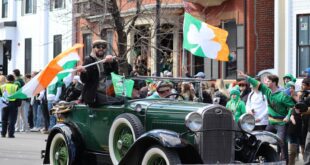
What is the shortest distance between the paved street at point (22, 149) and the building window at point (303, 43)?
8.21m

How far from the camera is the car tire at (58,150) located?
11.8 m

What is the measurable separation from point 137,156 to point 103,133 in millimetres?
1169

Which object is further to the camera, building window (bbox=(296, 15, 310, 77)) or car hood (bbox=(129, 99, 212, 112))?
building window (bbox=(296, 15, 310, 77))

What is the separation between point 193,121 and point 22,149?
8928mm

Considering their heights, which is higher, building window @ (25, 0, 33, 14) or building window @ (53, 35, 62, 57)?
building window @ (25, 0, 33, 14)

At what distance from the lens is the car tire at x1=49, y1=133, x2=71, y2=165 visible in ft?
38.6

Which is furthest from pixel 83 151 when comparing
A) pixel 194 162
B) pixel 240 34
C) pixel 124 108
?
pixel 240 34

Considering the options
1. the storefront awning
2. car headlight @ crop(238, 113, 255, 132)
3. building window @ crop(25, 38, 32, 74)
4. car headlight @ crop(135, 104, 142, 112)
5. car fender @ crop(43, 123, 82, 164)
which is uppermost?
the storefront awning

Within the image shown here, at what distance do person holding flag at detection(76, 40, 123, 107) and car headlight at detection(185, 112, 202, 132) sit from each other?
171 cm

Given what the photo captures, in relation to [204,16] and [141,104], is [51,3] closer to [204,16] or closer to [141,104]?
[204,16]

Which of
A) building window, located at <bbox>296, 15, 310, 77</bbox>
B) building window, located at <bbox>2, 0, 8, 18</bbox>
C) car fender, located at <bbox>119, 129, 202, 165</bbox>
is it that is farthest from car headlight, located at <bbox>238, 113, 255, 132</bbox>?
building window, located at <bbox>2, 0, 8, 18</bbox>

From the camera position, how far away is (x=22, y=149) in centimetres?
1742

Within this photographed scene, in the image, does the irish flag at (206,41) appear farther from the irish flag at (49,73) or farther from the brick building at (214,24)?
the brick building at (214,24)

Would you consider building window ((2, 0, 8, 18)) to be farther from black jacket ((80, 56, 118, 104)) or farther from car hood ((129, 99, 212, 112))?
car hood ((129, 99, 212, 112))
